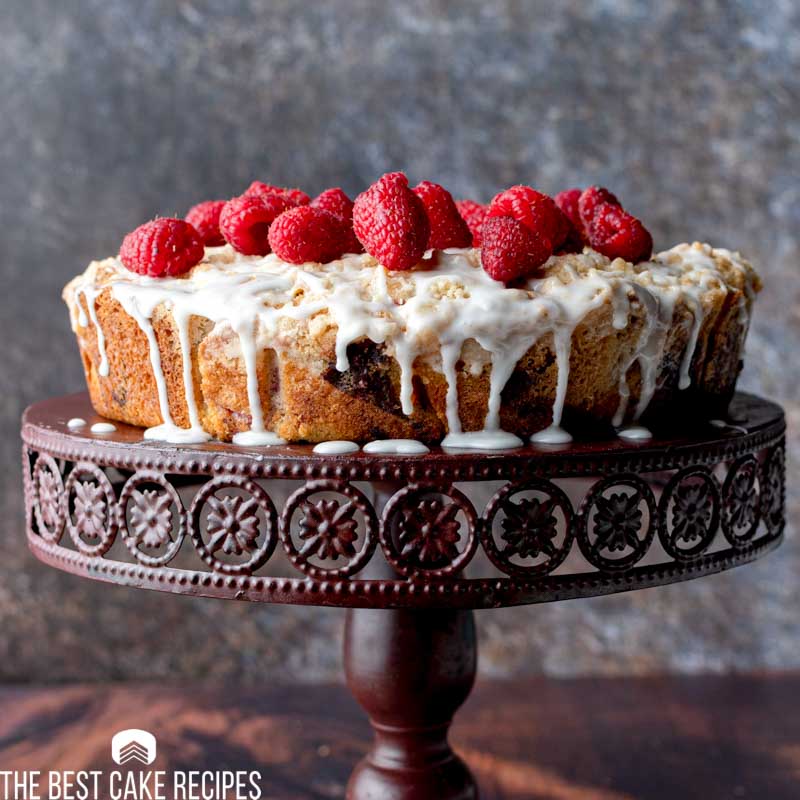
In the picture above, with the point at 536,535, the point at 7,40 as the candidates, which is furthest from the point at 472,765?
the point at 7,40

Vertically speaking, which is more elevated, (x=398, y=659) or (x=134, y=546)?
(x=134, y=546)

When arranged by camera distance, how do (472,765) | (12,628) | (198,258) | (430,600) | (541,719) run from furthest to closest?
(12,628)
(541,719)
(472,765)
(198,258)
(430,600)

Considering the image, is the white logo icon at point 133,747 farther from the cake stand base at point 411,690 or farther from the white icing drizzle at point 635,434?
the white icing drizzle at point 635,434

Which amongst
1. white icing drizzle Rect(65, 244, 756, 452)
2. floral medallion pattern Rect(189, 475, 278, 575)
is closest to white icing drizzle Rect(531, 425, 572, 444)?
white icing drizzle Rect(65, 244, 756, 452)

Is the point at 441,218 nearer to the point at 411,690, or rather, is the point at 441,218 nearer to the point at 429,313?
the point at 429,313

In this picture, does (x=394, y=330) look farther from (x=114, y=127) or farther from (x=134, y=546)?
(x=114, y=127)

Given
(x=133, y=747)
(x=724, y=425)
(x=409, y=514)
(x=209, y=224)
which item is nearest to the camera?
(x=409, y=514)

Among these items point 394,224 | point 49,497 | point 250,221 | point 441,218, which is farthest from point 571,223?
point 49,497
